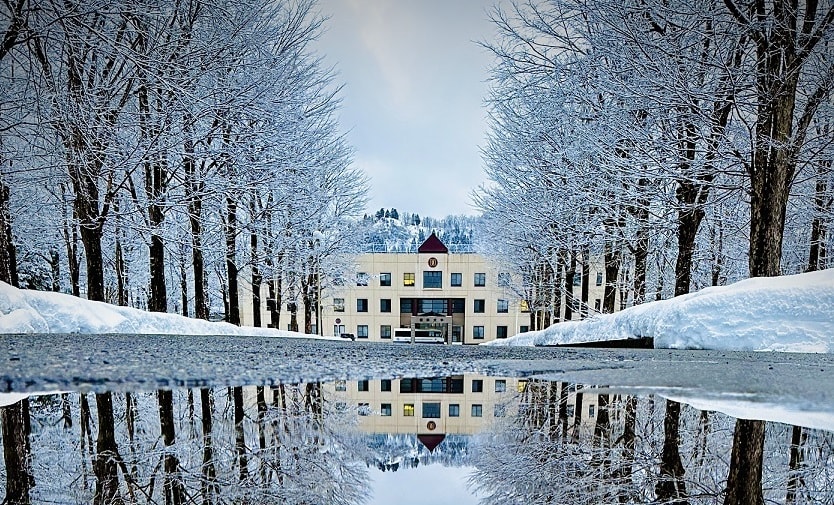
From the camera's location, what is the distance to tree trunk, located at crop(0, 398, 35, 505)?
1.16 m

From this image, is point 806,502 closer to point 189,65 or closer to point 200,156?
point 189,65

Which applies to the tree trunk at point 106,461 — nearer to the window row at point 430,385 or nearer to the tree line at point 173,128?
the window row at point 430,385

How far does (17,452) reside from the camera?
4.79 ft

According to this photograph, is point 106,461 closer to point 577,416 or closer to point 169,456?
point 169,456

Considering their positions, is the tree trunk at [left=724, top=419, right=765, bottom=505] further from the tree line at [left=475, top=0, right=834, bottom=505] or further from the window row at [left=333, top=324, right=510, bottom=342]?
the window row at [left=333, top=324, right=510, bottom=342]

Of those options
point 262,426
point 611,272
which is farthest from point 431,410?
point 611,272

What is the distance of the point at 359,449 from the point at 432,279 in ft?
170

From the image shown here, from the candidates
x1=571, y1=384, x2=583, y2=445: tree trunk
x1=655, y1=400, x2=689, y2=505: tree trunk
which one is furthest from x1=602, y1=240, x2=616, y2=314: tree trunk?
x1=655, y1=400, x2=689, y2=505: tree trunk

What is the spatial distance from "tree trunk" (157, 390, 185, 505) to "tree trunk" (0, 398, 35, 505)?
0.25 meters

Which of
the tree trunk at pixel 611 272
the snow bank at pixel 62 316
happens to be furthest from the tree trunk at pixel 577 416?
the tree trunk at pixel 611 272

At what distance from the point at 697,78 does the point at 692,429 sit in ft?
26.2

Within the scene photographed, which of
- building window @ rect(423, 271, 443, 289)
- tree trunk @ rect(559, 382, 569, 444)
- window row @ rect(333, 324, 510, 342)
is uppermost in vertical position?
tree trunk @ rect(559, 382, 569, 444)

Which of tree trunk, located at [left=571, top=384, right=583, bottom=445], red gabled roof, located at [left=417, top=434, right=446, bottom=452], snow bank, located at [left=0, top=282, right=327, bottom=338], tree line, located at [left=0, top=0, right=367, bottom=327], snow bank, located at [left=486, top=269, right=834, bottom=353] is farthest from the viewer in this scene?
tree line, located at [left=0, top=0, right=367, bottom=327]


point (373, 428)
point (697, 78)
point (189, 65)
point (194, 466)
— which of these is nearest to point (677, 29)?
point (697, 78)
